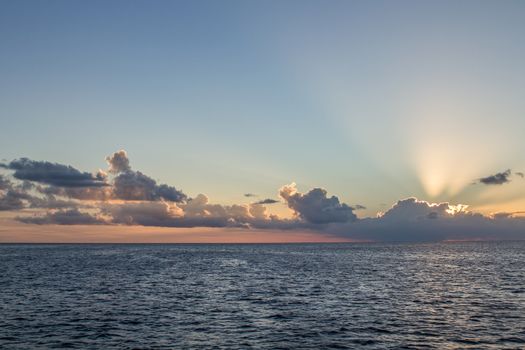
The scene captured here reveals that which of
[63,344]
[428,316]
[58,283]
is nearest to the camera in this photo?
[63,344]

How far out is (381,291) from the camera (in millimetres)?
76000

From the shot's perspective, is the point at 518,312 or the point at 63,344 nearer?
the point at 63,344

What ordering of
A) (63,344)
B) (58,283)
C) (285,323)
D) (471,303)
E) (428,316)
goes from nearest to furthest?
(63,344), (285,323), (428,316), (471,303), (58,283)

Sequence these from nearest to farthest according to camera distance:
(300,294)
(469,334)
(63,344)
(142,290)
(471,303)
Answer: (63,344), (469,334), (471,303), (300,294), (142,290)

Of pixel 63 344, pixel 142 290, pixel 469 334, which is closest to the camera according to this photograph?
pixel 63 344

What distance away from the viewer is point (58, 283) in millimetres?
88750

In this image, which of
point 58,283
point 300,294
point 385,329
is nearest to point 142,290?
point 58,283

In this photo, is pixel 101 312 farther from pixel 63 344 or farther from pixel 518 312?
pixel 518 312

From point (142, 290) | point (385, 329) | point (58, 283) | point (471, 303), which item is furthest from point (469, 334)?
point (58, 283)

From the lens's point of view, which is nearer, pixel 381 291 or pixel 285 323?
pixel 285 323

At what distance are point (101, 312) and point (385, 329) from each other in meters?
33.4

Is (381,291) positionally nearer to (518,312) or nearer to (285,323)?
(518,312)

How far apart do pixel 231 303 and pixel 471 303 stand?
32961 millimetres

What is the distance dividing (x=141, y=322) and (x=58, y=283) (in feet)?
155
